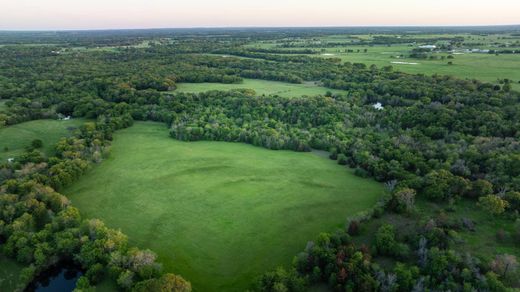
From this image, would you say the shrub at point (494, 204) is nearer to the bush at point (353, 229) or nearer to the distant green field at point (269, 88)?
the bush at point (353, 229)

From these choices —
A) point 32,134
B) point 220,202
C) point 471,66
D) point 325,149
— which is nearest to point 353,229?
point 220,202

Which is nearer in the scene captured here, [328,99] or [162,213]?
[162,213]

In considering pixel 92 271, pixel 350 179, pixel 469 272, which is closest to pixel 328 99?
pixel 350 179

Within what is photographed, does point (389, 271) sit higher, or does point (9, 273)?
point (389, 271)

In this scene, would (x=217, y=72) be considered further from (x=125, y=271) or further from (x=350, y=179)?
(x=125, y=271)

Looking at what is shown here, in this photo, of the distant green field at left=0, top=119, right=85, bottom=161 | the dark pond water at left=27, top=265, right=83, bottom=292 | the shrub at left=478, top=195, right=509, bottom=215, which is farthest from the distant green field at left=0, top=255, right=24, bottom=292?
the shrub at left=478, top=195, right=509, bottom=215

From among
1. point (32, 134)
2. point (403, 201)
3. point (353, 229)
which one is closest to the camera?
point (353, 229)

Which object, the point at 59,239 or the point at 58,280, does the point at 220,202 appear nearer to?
the point at 59,239
